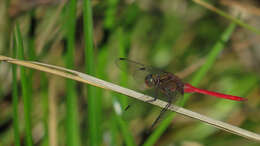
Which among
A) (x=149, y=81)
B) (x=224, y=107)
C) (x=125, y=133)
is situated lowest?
(x=224, y=107)

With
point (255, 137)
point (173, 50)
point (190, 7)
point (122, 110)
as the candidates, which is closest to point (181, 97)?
point (122, 110)

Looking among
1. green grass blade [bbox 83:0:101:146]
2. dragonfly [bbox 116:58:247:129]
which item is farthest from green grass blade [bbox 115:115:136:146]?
dragonfly [bbox 116:58:247:129]

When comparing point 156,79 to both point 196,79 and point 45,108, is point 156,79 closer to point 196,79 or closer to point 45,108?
point 196,79

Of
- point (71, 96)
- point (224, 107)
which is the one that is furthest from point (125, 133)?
point (224, 107)

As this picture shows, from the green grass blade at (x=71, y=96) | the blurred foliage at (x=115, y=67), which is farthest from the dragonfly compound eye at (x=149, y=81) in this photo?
the green grass blade at (x=71, y=96)

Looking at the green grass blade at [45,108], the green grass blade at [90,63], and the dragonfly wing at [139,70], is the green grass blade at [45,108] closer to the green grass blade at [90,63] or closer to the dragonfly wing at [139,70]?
the green grass blade at [90,63]

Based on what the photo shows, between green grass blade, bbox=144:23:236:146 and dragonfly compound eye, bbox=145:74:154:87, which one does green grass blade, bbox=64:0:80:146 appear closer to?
green grass blade, bbox=144:23:236:146

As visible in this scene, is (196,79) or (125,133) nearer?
(125,133)
